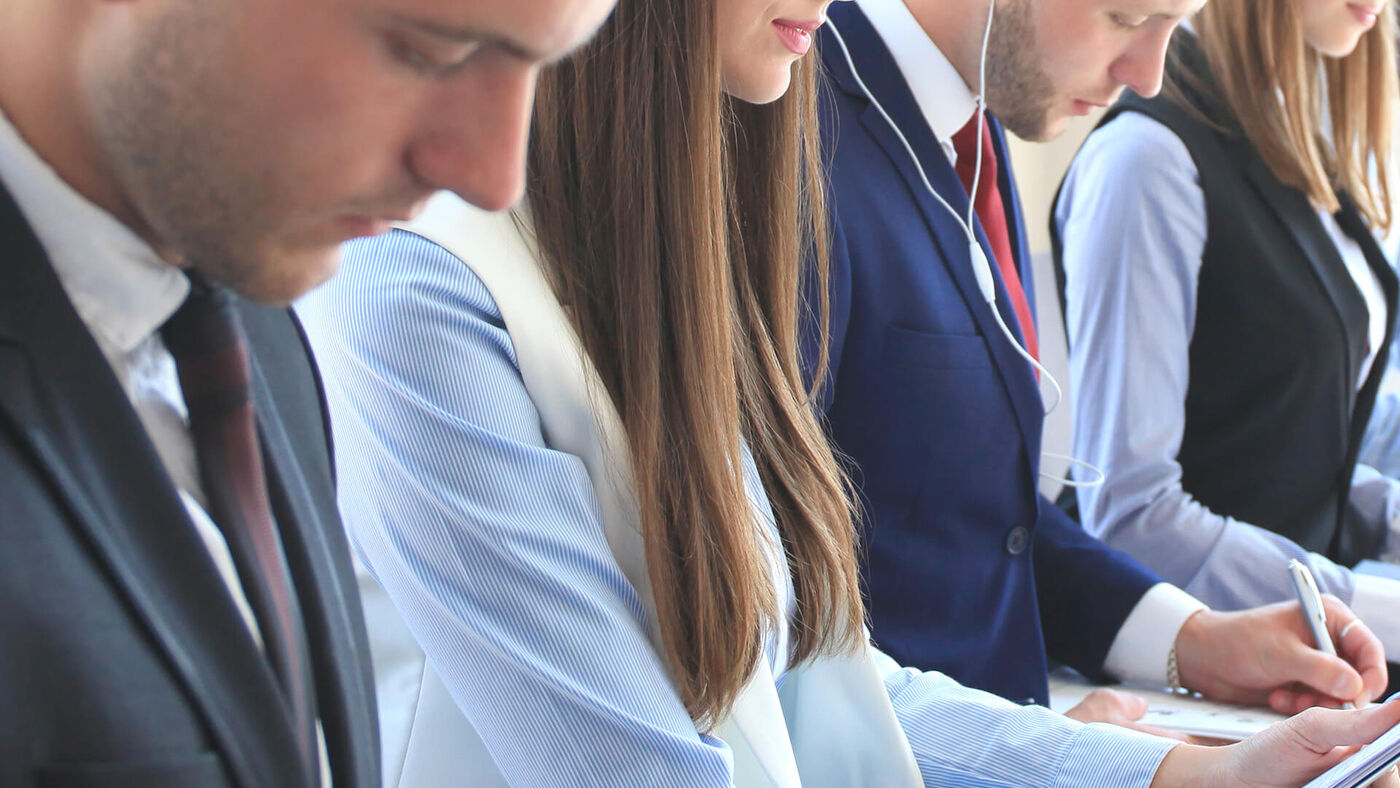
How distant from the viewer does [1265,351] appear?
178 centimetres

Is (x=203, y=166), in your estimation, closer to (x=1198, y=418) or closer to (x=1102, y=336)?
(x=1102, y=336)

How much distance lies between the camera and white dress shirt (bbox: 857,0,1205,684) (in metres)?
1.42

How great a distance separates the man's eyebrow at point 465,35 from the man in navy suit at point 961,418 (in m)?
0.76

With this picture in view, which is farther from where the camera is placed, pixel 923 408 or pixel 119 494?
pixel 923 408

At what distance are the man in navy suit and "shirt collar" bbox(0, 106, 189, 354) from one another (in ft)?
2.62

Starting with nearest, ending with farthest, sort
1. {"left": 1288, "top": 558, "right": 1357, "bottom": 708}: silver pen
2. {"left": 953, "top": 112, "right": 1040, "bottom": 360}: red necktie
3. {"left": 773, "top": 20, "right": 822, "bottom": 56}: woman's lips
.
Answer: {"left": 773, "top": 20, "right": 822, "bottom": 56}: woman's lips, {"left": 1288, "top": 558, "right": 1357, "bottom": 708}: silver pen, {"left": 953, "top": 112, "right": 1040, "bottom": 360}: red necktie

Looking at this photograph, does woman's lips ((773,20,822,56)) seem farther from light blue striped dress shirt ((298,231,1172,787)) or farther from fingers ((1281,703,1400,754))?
fingers ((1281,703,1400,754))

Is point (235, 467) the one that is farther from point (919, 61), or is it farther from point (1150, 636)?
point (1150, 636)

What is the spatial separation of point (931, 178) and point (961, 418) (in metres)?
0.27

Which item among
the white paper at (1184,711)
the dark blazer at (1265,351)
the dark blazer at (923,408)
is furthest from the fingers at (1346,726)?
the dark blazer at (1265,351)

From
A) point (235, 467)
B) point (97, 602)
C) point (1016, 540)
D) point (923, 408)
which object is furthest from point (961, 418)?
point (97, 602)

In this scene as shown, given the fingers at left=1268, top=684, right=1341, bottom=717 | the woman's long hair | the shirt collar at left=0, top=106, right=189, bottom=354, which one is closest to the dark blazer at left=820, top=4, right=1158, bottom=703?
the fingers at left=1268, top=684, right=1341, bottom=717

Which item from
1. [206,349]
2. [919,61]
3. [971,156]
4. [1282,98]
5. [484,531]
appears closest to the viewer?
[206,349]

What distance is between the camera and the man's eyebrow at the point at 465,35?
0.46m
